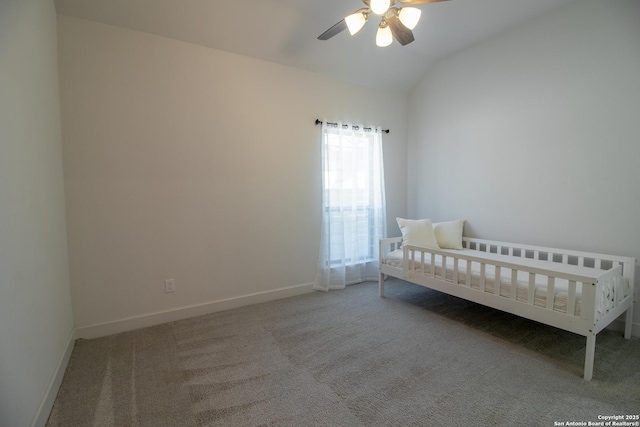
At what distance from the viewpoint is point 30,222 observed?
1.48 m

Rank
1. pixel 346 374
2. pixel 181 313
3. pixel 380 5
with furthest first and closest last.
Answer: pixel 181 313, pixel 346 374, pixel 380 5

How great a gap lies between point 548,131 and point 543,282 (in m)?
1.44

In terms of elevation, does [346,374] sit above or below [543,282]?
below

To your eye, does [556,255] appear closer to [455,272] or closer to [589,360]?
[455,272]

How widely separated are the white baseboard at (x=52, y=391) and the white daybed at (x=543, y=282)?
2666 millimetres

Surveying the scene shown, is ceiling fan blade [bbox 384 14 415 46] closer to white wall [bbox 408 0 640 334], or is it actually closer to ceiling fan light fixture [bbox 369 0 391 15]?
ceiling fan light fixture [bbox 369 0 391 15]

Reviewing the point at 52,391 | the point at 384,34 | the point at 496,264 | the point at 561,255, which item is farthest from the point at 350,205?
the point at 52,391

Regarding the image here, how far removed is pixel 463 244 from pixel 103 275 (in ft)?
11.7

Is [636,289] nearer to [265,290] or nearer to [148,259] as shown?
[265,290]

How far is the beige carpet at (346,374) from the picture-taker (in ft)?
4.72

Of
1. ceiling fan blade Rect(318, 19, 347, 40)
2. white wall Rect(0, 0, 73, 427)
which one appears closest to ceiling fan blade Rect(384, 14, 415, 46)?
ceiling fan blade Rect(318, 19, 347, 40)

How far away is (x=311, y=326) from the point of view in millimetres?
2418

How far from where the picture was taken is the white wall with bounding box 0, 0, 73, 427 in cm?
120

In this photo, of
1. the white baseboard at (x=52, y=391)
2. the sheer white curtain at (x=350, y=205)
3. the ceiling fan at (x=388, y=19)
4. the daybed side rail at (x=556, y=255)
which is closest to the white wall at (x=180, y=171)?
the sheer white curtain at (x=350, y=205)
